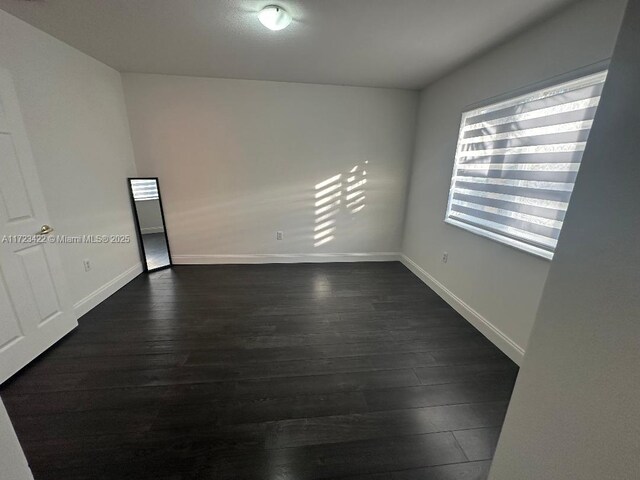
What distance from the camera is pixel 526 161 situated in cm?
193

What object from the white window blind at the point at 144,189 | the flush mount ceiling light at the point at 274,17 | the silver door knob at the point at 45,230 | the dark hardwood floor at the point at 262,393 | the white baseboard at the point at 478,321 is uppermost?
the flush mount ceiling light at the point at 274,17

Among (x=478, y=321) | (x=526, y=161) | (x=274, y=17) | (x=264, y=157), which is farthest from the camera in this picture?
(x=264, y=157)

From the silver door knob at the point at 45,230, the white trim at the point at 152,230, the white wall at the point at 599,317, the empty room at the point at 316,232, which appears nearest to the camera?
the white wall at the point at 599,317

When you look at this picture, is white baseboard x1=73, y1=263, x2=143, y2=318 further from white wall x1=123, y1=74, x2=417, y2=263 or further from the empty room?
white wall x1=123, y1=74, x2=417, y2=263

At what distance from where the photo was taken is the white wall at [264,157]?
323 centimetres

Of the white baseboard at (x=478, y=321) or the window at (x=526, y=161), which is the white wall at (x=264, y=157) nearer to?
the white baseboard at (x=478, y=321)

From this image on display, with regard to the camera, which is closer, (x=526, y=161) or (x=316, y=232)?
(x=526, y=161)

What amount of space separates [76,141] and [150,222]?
1260 millimetres

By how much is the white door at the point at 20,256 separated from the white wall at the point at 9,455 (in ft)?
4.60

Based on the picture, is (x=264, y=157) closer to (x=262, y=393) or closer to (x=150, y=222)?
(x=150, y=222)

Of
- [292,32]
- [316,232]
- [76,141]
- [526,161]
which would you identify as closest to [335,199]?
[316,232]

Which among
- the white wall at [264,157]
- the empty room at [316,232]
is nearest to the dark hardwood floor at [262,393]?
the empty room at [316,232]

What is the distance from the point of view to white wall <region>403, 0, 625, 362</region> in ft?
5.17

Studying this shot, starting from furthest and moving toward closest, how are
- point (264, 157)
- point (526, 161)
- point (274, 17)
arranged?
point (264, 157), point (526, 161), point (274, 17)
